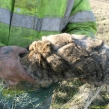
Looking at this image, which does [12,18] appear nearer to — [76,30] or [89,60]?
[76,30]

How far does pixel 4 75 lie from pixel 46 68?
0.30 metres

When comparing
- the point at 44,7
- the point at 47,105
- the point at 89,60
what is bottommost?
the point at 47,105

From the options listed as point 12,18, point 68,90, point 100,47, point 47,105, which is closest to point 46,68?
point 100,47

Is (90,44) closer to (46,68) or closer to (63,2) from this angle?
(46,68)

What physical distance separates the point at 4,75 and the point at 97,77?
0.54 m

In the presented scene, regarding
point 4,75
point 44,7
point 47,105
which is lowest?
point 47,105

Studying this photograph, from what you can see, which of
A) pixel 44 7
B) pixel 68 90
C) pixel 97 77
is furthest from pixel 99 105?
pixel 97 77

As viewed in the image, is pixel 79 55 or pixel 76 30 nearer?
pixel 79 55

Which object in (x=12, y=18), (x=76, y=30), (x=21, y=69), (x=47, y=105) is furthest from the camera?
(x=47, y=105)

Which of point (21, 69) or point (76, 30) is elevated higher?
point (76, 30)

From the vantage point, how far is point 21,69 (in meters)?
1.85

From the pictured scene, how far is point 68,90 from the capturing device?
399 cm

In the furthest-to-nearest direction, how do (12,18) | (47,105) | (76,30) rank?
1. (47,105)
2. (76,30)
3. (12,18)

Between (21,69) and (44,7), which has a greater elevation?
(44,7)
